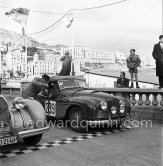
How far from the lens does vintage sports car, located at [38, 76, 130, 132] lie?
6.85 metres

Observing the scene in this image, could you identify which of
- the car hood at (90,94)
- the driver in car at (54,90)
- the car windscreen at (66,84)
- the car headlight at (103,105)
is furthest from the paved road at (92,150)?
the car windscreen at (66,84)

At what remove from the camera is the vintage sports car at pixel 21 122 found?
5023mm

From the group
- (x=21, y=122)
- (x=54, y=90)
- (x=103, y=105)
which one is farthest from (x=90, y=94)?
(x=21, y=122)

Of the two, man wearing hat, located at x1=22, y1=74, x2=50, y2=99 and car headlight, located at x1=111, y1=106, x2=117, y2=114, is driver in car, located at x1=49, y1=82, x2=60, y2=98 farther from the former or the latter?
car headlight, located at x1=111, y1=106, x2=117, y2=114

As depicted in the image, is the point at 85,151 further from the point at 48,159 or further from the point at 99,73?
the point at 99,73

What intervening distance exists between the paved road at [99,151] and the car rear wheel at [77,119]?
0.21m

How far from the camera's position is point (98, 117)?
6.81 metres

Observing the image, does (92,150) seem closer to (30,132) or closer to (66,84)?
(30,132)

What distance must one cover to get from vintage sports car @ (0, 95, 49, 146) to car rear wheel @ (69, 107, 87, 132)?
1472 mm

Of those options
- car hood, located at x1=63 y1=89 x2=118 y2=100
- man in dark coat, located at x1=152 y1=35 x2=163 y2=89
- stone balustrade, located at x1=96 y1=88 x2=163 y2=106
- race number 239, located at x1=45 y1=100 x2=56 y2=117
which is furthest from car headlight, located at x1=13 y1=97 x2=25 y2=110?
man in dark coat, located at x1=152 y1=35 x2=163 y2=89

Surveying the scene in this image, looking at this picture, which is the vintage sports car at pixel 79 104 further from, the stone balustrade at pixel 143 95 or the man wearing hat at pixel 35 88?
the stone balustrade at pixel 143 95

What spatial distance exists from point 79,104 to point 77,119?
45 centimetres

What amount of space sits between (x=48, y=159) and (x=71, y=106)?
108 inches

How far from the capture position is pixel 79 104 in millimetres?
7078
